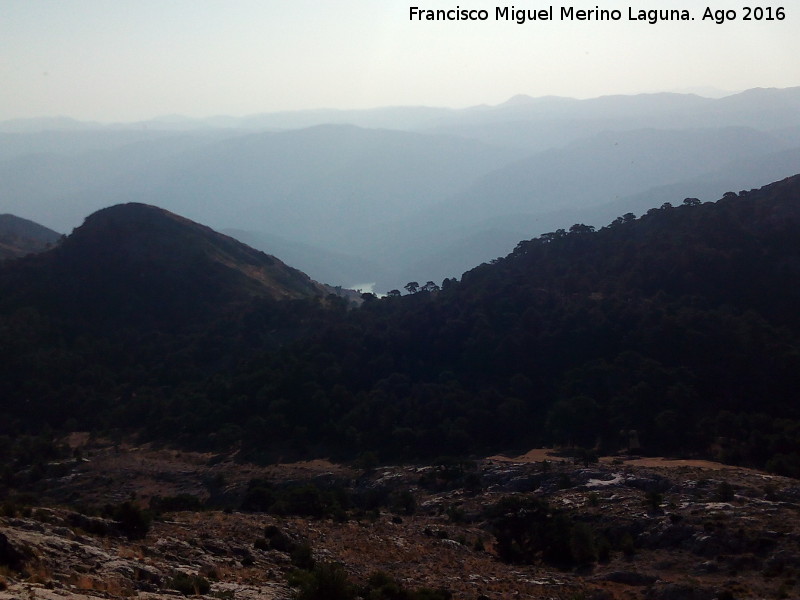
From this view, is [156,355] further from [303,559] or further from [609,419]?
[303,559]

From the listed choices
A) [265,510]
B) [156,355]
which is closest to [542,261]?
[156,355]

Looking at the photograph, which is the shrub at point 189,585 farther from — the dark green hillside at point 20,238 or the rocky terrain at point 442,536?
the dark green hillside at point 20,238

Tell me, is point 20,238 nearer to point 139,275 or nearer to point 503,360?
point 139,275

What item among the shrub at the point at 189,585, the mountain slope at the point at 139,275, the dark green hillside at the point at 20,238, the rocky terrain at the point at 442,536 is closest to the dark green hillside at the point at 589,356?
the rocky terrain at the point at 442,536

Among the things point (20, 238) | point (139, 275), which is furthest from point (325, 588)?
point (20, 238)

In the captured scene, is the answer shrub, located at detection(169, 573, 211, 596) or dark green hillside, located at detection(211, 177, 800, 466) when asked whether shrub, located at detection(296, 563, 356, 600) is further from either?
dark green hillside, located at detection(211, 177, 800, 466)

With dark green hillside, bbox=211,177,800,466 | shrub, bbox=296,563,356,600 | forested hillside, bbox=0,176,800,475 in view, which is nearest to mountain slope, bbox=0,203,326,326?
forested hillside, bbox=0,176,800,475
